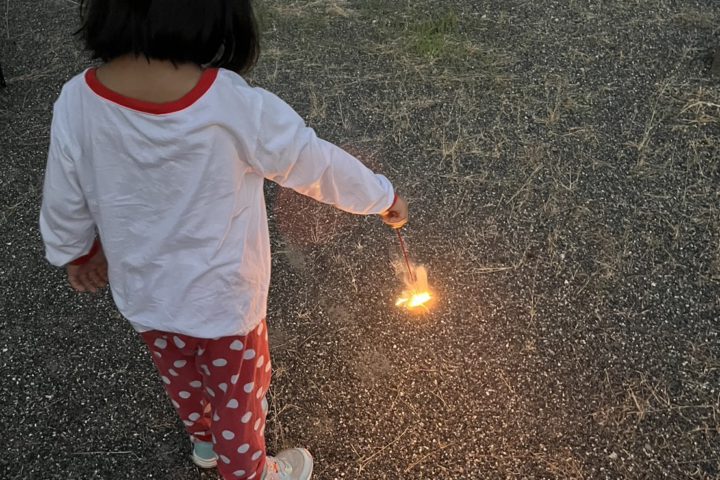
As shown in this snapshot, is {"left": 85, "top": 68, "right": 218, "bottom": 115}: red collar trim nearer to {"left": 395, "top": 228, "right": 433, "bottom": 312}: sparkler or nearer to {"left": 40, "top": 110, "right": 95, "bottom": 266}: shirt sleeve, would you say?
{"left": 40, "top": 110, "right": 95, "bottom": 266}: shirt sleeve

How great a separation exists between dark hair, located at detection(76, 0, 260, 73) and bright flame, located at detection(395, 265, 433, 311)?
4.25 feet

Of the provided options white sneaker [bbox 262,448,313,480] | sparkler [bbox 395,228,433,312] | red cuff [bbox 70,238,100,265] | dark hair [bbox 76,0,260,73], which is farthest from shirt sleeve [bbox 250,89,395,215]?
sparkler [bbox 395,228,433,312]

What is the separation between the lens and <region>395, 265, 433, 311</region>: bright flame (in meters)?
2.18

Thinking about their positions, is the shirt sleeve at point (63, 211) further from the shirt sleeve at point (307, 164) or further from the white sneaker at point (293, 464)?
the white sneaker at point (293, 464)

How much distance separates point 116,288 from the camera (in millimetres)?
1256

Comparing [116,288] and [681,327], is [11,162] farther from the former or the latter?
[681,327]

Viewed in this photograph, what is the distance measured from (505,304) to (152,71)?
59.6 inches

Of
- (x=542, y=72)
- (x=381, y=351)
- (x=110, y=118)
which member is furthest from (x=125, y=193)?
(x=542, y=72)

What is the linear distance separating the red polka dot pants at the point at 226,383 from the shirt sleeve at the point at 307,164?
1.06ft

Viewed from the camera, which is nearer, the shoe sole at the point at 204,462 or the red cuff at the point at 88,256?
the red cuff at the point at 88,256

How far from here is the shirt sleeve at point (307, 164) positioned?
1084 mm

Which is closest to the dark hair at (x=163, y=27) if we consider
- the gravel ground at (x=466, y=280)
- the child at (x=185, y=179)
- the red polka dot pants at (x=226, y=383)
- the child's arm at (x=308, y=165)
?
the child at (x=185, y=179)

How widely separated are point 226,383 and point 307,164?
1.59ft

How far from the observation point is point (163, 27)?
3.21 feet
